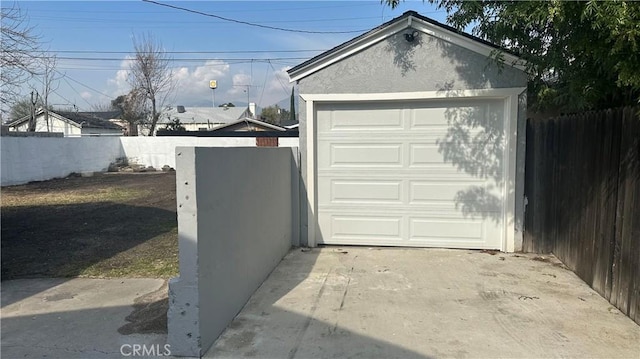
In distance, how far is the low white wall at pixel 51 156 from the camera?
53.3ft

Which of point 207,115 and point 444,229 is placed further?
point 207,115

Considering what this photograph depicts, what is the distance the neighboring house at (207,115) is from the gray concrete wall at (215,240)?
43.3 m

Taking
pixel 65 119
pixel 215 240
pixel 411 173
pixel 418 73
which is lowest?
pixel 215 240

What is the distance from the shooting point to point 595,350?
10.8 ft

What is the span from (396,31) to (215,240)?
13.8 ft

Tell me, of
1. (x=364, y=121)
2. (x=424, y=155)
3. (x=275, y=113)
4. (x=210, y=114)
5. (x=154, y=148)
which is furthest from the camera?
(x=275, y=113)

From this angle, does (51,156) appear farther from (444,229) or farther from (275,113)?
(275,113)

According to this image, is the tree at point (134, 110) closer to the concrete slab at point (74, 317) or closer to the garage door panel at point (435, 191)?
the concrete slab at point (74, 317)

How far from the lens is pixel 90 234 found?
736cm

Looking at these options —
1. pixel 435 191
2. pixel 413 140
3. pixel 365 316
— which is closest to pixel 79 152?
pixel 413 140

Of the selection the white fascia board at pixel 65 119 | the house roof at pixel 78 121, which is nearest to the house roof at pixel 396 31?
the house roof at pixel 78 121

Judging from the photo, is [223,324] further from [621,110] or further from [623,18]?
[621,110]

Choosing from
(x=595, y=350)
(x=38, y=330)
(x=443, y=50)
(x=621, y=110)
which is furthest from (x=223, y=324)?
(x=443, y=50)

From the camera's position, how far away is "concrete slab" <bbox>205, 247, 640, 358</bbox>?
334 centimetres
